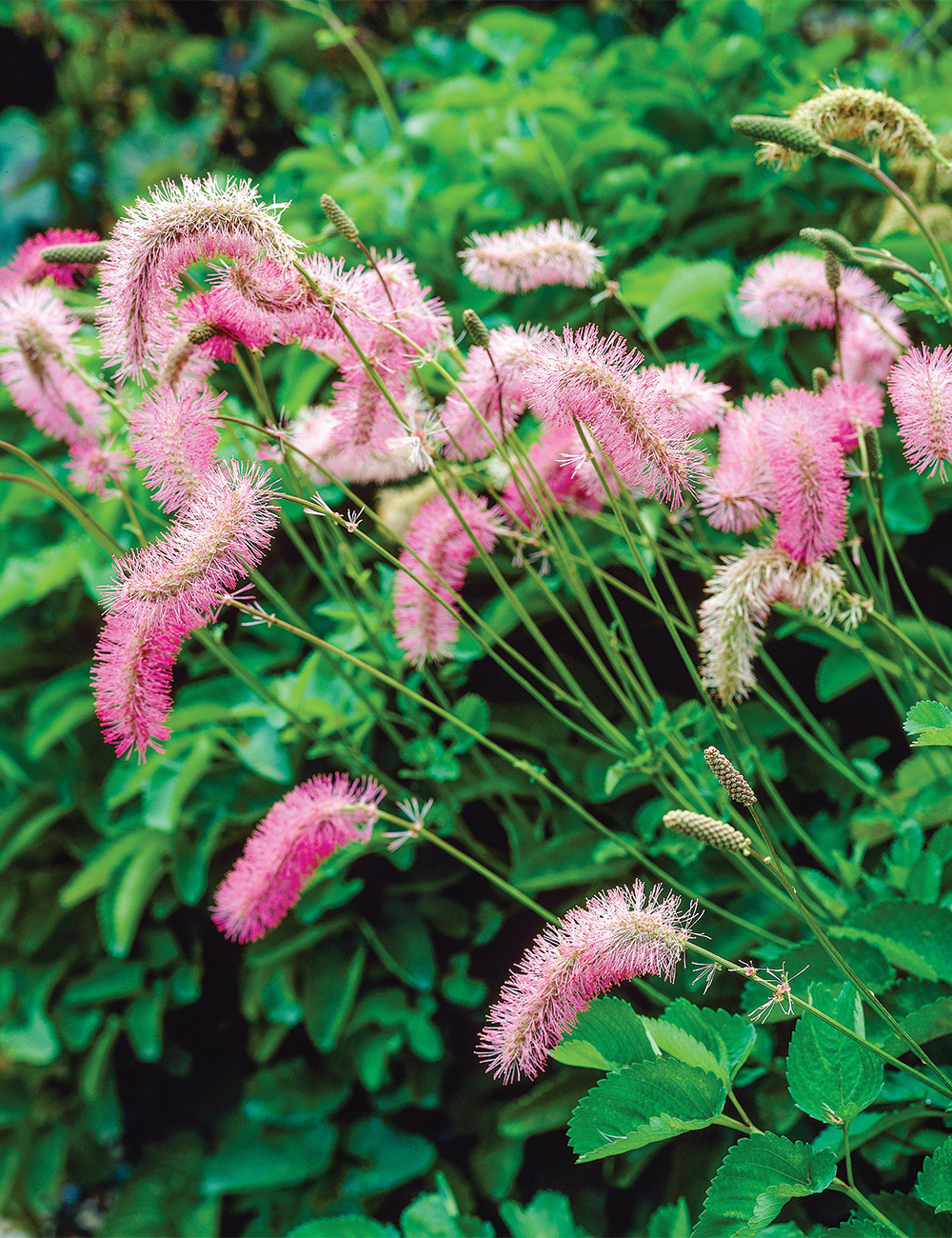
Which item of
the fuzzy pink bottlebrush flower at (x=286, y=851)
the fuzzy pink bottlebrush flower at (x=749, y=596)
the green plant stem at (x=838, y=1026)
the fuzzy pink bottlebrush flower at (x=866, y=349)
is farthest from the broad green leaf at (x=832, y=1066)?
the fuzzy pink bottlebrush flower at (x=866, y=349)

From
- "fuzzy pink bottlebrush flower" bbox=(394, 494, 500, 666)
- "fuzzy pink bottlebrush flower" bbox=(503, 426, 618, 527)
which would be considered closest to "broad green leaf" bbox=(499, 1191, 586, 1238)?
"fuzzy pink bottlebrush flower" bbox=(394, 494, 500, 666)

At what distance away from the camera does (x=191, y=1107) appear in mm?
1521

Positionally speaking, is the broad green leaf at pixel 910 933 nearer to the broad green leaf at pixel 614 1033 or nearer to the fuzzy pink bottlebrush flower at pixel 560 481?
the broad green leaf at pixel 614 1033

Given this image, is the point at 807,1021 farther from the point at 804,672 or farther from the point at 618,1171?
the point at 804,672

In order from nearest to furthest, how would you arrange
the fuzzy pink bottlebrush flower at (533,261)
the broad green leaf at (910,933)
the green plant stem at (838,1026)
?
the green plant stem at (838,1026), the broad green leaf at (910,933), the fuzzy pink bottlebrush flower at (533,261)

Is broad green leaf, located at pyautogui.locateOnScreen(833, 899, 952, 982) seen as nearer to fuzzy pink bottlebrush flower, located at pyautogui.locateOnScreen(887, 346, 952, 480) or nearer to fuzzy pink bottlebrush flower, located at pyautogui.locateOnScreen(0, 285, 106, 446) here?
fuzzy pink bottlebrush flower, located at pyautogui.locateOnScreen(887, 346, 952, 480)

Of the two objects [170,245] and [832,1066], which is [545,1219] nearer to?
[832,1066]

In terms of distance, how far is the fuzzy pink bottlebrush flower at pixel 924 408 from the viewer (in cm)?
64

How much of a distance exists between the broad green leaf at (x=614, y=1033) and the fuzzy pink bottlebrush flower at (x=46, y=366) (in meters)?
0.68

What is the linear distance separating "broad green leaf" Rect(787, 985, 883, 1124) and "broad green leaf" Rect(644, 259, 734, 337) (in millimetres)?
702

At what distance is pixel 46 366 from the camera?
0.86m

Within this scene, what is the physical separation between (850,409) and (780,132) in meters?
0.21

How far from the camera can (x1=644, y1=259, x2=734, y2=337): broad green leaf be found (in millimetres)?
1041

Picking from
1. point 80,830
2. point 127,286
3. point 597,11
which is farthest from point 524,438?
point 597,11
